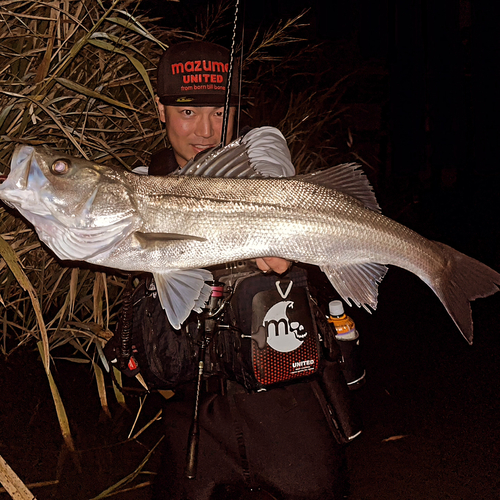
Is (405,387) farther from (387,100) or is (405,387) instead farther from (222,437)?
(387,100)

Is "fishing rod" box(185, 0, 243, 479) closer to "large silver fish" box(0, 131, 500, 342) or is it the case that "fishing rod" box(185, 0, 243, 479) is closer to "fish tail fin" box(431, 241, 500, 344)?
"large silver fish" box(0, 131, 500, 342)

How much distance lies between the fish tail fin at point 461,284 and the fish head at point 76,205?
4.28ft

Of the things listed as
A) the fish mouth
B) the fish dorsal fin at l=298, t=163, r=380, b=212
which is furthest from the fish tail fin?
the fish mouth

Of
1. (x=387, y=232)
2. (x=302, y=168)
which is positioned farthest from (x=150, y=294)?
(x=302, y=168)

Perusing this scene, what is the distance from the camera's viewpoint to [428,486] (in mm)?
2973

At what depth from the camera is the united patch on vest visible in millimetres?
2328

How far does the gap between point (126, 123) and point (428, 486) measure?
9.25 feet

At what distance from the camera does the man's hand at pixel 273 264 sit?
2.16 metres

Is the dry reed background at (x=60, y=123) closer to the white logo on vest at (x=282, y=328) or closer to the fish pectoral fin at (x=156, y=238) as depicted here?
the fish pectoral fin at (x=156, y=238)

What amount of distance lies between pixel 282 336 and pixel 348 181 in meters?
0.77

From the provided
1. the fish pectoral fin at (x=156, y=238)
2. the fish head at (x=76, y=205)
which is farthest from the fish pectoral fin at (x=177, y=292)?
the fish head at (x=76, y=205)

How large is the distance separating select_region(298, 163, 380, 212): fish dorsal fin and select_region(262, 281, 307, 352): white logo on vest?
55 centimetres

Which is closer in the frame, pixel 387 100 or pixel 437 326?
pixel 437 326

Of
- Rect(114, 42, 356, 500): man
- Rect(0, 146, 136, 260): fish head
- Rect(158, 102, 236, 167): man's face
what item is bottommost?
Rect(114, 42, 356, 500): man
